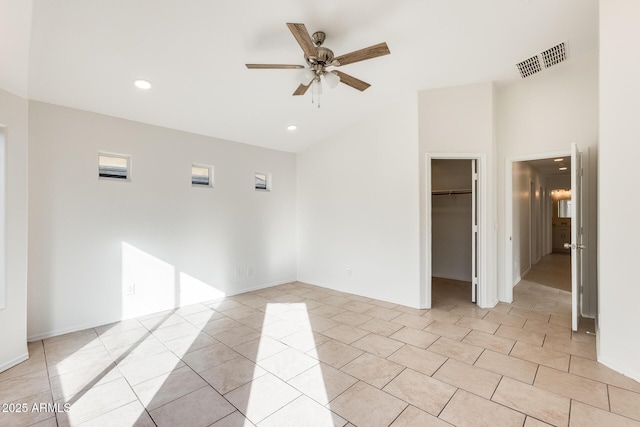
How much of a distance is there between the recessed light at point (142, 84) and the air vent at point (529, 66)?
438 centimetres

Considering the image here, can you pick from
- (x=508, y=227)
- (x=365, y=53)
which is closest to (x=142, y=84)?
(x=365, y=53)

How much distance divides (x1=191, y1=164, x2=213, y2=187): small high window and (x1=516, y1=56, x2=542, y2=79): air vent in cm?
464

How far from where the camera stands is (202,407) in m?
2.13

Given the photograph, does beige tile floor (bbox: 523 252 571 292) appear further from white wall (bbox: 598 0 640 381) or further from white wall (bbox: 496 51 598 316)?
white wall (bbox: 598 0 640 381)

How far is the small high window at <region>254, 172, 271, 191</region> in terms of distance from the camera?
217 inches

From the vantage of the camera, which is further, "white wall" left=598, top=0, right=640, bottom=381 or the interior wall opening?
the interior wall opening

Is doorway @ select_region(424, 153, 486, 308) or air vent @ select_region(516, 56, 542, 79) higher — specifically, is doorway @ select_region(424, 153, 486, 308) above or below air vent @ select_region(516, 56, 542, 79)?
below

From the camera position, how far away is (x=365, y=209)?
15.9 feet

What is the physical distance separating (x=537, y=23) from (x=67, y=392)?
17.6ft

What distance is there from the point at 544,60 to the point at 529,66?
0.15m

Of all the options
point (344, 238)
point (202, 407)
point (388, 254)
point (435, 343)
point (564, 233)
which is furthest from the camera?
point (564, 233)

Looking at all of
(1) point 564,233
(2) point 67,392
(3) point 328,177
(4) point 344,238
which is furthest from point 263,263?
(1) point 564,233

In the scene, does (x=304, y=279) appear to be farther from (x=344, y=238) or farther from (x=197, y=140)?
(x=197, y=140)

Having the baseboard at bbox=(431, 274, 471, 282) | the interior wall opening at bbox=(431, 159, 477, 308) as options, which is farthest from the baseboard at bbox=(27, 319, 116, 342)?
the baseboard at bbox=(431, 274, 471, 282)
